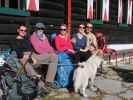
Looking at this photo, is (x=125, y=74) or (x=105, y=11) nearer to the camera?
(x=125, y=74)

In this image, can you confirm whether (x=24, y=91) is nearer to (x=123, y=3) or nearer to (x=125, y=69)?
(x=125, y=69)

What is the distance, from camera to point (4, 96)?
6.71 meters

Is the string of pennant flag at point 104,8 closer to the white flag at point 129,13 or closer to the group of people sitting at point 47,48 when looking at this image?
the white flag at point 129,13

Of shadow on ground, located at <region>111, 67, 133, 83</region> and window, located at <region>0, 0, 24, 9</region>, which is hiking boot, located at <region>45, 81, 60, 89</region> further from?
shadow on ground, located at <region>111, 67, 133, 83</region>

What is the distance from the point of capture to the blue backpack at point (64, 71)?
847cm

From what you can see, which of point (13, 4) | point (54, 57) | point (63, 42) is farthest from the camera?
point (13, 4)

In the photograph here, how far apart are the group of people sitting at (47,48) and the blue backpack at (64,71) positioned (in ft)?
0.56

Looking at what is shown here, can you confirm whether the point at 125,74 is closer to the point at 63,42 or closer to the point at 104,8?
the point at 63,42

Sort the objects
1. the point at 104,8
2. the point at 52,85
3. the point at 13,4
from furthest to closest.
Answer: the point at 104,8, the point at 13,4, the point at 52,85

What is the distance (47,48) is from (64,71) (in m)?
0.58

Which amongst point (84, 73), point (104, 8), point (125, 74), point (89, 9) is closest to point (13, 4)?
point (84, 73)

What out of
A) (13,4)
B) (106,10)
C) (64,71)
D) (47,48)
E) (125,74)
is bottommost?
(125,74)

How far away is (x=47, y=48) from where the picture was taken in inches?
325

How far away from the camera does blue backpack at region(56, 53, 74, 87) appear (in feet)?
27.8
